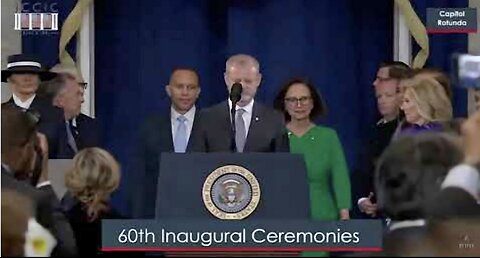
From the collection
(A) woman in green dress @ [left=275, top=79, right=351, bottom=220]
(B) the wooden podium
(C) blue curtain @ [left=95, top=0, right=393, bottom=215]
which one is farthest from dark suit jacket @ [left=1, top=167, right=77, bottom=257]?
(C) blue curtain @ [left=95, top=0, right=393, bottom=215]

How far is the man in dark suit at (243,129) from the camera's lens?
5.17m

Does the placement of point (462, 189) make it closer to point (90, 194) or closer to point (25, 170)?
point (25, 170)

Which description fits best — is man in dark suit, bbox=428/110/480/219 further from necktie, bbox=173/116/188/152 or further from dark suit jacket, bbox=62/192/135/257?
necktie, bbox=173/116/188/152

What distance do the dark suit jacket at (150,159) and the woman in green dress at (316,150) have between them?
0.42 meters

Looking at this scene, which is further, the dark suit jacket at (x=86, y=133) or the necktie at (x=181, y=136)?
the dark suit jacket at (x=86, y=133)

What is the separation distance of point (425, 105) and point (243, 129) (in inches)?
34.0

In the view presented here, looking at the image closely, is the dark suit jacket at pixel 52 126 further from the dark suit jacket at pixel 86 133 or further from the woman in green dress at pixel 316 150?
the woman in green dress at pixel 316 150

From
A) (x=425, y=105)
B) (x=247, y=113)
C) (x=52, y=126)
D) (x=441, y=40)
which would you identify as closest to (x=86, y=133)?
(x=52, y=126)

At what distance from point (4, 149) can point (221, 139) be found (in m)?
1.34

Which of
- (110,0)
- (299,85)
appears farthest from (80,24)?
(299,85)

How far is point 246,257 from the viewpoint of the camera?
4.79 metres

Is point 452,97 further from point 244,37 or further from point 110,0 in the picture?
point 110,0

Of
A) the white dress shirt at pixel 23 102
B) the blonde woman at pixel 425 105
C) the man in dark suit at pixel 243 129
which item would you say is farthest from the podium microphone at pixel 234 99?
the white dress shirt at pixel 23 102

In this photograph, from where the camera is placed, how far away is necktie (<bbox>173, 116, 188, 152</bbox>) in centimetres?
557
